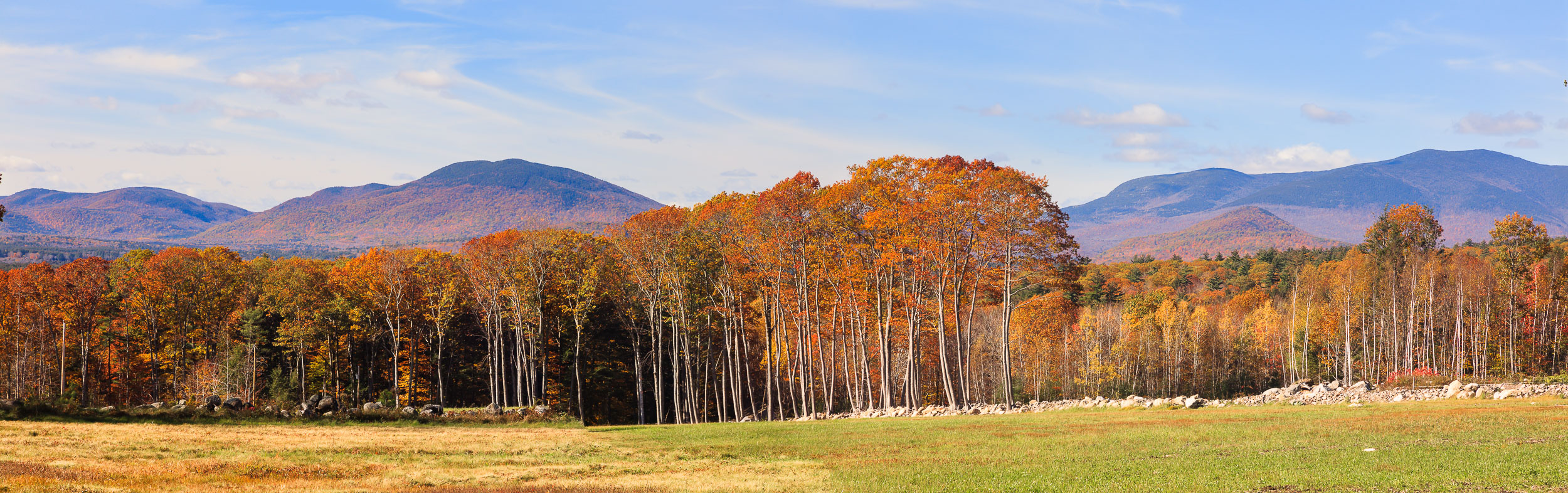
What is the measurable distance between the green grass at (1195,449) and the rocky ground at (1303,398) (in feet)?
Answer: 11.5

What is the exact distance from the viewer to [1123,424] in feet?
96.2

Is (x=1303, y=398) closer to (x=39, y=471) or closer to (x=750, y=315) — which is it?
(x=750, y=315)

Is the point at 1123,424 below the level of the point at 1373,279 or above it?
below

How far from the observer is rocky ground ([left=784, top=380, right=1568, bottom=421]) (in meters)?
38.0

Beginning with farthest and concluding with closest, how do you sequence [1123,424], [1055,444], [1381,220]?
[1381,220] < [1123,424] < [1055,444]

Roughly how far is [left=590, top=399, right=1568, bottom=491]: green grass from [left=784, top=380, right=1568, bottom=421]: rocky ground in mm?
3509

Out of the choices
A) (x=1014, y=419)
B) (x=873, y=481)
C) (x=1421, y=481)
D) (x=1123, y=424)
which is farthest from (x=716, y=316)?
(x=1421, y=481)

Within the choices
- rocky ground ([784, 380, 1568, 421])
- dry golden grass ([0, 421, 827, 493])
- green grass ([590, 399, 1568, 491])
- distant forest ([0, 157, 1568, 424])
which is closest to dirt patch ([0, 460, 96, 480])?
dry golden grass ([0, 421, 827, 493])

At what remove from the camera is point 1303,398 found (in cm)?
4244

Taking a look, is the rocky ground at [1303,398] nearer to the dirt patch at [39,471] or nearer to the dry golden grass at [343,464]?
the dry golden grass at [343,464]

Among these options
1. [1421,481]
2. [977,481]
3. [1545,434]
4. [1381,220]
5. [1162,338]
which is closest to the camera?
[1421,481]

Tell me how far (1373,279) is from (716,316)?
2014 inches

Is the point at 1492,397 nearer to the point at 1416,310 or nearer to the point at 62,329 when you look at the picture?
the point at 1416,310

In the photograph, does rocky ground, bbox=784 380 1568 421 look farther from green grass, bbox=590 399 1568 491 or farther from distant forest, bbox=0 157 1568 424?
green grass, bbox=590 399 1568 491
